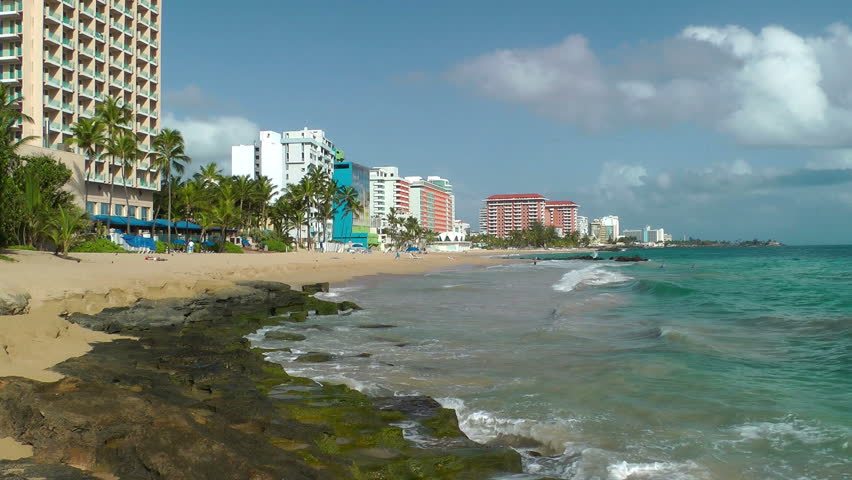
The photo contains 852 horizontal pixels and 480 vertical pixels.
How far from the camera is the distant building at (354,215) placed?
133 metres


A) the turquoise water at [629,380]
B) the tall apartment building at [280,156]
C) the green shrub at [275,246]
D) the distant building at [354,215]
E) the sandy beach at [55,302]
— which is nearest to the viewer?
the turquoise water at [629,380]

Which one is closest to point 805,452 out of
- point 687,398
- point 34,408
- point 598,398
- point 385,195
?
point 687,398

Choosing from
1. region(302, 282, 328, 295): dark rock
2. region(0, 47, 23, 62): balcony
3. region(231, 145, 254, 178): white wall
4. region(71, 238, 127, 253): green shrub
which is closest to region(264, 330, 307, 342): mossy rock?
region(302, 282, 328, 295): dark rock

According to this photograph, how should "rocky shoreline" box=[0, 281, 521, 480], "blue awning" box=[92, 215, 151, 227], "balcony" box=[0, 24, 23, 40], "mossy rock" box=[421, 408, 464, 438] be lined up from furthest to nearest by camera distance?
"blue awning" box=[92, 215, 151, 227] < "balcony" box=[0, 24, 23, 40] < "mossy rock" box=[421, 408, 464, 438] < "rocky shoreline" box=[0, 281, 521, 480]

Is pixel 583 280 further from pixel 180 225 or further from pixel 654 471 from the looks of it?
pixel 180 225

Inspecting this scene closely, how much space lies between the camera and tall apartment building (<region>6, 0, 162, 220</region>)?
5231cm

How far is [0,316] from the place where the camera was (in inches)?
413

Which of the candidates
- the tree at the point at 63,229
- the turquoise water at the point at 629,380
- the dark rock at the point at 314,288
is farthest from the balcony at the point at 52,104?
the turquoise water at the point at 629,380

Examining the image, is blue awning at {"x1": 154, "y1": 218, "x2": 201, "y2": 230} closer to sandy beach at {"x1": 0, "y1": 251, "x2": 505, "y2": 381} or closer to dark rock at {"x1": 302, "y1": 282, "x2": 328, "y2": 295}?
sandy beach at {"x1": 0, "y1": 251, "x2": 505, "y2": 381}

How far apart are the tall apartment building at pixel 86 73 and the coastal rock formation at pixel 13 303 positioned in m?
40.2

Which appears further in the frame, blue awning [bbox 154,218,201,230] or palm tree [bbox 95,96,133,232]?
blue awning [bbox 154,218,201,230]

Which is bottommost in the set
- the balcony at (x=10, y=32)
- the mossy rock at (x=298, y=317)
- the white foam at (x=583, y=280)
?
the white foam at (x=583, y=280)

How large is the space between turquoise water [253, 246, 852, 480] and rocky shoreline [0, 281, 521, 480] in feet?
2.62

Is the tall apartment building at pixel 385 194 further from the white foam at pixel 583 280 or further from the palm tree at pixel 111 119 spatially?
Answer: the white foam at pixel 583 280
